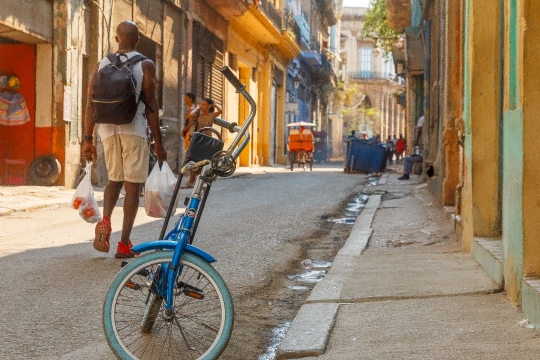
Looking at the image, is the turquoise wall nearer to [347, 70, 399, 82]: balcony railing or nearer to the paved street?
the paved street

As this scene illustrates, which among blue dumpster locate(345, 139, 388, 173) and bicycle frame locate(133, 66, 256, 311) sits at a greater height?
blue dumpster locate(345, 139, 388, 173)

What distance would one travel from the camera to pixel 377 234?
27.9ft

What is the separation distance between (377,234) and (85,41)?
8.46 metres

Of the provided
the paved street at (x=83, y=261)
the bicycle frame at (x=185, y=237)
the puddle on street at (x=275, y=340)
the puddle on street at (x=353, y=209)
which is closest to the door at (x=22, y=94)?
the paved street at (x=83, y=261)

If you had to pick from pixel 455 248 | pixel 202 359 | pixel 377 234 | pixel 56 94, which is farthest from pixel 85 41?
pixel 202 359

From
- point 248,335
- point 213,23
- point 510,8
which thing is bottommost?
point 248,335

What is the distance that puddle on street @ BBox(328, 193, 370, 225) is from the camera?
1037 centimetres

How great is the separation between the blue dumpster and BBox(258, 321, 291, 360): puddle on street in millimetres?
19758

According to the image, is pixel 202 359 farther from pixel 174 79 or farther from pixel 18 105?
pixel 174 79

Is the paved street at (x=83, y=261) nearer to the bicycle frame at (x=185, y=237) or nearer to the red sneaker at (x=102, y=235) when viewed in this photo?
the red sneaker at (x=102, y=235)

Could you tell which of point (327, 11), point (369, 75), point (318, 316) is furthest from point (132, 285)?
point (369, 75)

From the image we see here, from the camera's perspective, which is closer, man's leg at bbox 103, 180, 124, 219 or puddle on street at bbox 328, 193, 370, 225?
man's leg at bbox 103, 180, 124, 219

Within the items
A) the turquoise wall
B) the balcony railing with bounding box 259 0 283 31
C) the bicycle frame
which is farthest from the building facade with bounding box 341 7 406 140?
the bicycle frame

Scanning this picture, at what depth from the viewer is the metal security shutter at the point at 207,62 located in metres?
22.8
